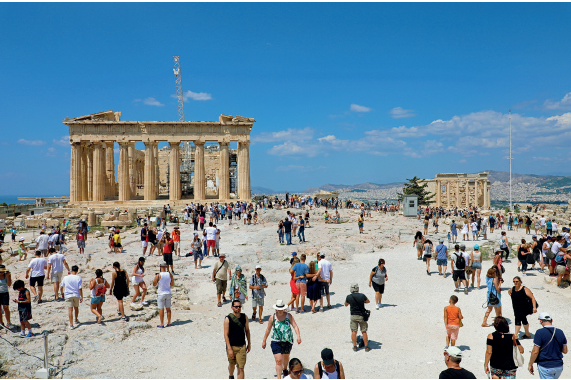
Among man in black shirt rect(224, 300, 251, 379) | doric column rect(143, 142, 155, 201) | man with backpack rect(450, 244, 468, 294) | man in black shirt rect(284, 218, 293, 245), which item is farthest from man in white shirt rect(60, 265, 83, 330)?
doric column rect(143, 142, 155, 201)

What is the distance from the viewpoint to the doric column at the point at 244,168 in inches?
1671

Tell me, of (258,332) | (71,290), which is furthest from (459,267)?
(71,290)

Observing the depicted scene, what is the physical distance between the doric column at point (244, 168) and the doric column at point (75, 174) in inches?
655

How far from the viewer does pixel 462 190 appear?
57.0 metres

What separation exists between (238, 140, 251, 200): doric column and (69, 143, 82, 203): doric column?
54.6ft

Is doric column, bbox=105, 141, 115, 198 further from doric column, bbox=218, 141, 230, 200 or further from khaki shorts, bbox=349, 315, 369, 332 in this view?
khaki shorts, bbox=349, 315, 369, 332

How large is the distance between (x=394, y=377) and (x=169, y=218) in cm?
2527

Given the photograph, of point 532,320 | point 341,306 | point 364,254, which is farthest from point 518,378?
point 364,254

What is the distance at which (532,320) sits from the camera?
9852mm

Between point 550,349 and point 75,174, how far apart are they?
44.6 meters

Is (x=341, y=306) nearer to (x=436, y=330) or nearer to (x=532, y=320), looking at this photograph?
(x=436, y=330)

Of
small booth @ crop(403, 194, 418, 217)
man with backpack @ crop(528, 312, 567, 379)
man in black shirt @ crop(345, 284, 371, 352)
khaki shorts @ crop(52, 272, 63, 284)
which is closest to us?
man with backpack @ crop(528, 312, 567, 379)

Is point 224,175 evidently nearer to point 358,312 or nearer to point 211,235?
point 211,235

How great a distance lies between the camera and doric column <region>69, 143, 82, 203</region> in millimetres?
41562
